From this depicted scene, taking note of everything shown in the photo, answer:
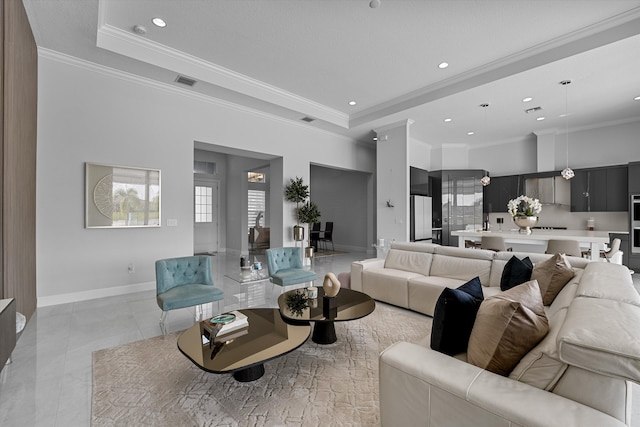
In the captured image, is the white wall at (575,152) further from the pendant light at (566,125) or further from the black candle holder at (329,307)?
the black candle holder at (329,307)

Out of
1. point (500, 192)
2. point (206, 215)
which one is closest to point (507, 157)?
point (500, 192)

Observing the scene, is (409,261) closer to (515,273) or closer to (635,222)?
(515,273)

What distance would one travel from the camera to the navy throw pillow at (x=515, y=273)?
2.96 m

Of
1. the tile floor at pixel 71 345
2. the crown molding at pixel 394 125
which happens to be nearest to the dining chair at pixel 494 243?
the tile floor at pixel 71 345

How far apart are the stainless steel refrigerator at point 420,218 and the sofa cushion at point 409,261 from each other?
8.97 feet

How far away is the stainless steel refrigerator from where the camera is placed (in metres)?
7.22

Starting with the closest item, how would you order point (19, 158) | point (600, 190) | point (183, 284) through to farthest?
point (19, 158) → point (183, 284) → point (600, 190)

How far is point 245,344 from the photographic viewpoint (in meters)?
2.21

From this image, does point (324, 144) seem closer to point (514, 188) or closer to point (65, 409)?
point (514, 188)

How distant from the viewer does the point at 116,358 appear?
263 cm

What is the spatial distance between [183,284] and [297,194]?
11.8 ft

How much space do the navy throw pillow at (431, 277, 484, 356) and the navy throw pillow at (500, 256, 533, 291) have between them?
1762 millimetres

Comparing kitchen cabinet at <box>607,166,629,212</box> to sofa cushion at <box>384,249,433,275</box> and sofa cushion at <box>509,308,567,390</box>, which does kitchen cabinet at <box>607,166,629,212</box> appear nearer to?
sofa cushion at <box>384,249,433,275</box>

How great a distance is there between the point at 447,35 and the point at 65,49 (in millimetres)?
5208
